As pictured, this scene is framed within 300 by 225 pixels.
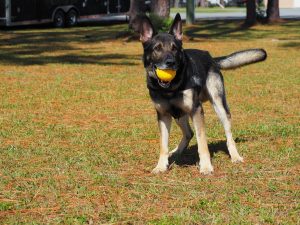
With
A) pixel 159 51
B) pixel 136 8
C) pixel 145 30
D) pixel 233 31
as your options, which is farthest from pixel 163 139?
pixel 233 31

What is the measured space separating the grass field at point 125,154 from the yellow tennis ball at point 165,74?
1.01 m

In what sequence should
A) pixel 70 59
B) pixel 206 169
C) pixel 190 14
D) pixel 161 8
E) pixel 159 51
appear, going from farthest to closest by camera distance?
pixel 190 14, pixel 161 8, pixel 70 59, pixel 206 169, pixel 159 51

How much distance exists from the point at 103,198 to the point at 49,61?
1428 centimetres

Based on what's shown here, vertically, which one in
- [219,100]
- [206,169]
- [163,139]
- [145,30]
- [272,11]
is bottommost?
[206,169]

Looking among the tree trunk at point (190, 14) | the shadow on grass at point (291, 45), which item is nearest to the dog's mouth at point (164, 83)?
the shadow on grass at point (291, 45)

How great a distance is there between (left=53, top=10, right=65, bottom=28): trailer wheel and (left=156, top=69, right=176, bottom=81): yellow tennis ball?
29.7 meters

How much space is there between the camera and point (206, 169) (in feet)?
22.4

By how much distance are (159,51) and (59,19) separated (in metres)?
29.8

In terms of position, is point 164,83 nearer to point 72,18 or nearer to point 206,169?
point 206,169

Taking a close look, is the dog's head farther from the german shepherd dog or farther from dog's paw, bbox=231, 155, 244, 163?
dog's paw, bbox=231, 155, 244, 163

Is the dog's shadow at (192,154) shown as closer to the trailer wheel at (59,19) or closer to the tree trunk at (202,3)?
the trailer wheel at (59,19)

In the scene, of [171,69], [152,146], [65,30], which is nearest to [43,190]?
[171,69]

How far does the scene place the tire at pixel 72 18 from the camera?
36125mm

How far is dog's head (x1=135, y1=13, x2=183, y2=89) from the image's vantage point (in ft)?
21.2
